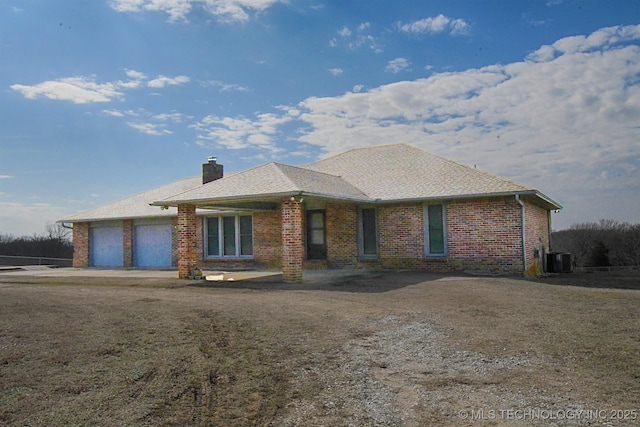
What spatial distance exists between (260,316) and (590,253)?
80.8 feet

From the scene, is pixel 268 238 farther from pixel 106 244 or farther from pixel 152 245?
pixel 106 244

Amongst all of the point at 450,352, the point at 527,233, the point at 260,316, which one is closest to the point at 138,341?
the point at 260,316

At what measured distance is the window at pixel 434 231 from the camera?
18.6m

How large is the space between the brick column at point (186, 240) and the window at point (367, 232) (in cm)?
611

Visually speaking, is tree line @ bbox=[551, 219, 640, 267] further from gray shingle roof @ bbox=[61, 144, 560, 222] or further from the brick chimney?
the brick chimney

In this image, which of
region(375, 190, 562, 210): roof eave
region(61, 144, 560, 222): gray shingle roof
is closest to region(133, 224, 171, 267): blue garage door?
region(61, 144, 560, 222): gray shingle roof

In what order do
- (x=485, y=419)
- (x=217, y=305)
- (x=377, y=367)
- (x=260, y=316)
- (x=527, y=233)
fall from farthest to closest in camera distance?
(x=527, y=233) < (x=217, y=305) < (x=260, y=316) < (x=377, y=367) < (x=485, y=419)

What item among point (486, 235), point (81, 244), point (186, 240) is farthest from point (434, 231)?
point (81, 244)

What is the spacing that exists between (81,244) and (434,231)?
18484mm

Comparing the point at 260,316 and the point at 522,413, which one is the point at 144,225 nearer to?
the point at 260,316

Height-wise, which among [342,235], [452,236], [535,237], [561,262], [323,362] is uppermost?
[342,235]

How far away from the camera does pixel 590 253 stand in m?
28.9

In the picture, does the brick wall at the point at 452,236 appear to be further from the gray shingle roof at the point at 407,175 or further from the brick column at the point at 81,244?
the brick column at the point at 81,244

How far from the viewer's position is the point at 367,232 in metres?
20.2
